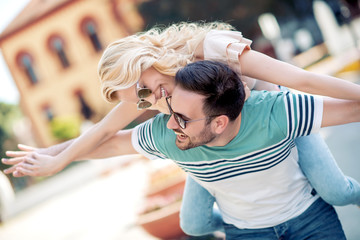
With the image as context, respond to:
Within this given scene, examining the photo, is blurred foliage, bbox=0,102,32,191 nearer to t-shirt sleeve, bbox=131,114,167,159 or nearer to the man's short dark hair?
t-shirt sleeve, bbox=131,114,167,159

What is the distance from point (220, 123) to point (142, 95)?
0.50 metres

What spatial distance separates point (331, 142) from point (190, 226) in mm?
3682

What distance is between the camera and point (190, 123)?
79.6 inches

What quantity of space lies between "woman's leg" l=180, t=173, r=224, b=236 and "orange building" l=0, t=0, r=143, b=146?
1962 cm

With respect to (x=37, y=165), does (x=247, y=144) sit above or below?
below

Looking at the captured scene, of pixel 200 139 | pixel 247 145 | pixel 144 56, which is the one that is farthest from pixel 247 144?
pixel 144 56

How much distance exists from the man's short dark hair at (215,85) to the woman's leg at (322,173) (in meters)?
0.56

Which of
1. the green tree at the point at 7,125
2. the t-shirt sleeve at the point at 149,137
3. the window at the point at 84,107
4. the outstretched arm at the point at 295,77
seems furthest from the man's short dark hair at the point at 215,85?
the window at the point at 84,107

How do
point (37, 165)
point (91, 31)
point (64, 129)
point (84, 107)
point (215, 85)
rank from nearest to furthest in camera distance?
1. point (215, 85)
2. point (37, 165)
3. point (64, 129)
4. point (91, 31)
5. point (84, 107)

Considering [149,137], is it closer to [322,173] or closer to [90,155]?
[90,155]

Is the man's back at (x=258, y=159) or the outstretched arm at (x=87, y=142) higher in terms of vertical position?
the outstretched arm at (x=87, y=142)

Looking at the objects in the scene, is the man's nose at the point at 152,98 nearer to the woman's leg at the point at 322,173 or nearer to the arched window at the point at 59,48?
the woman's leg at the point at 322,173

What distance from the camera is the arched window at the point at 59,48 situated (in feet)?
74.7

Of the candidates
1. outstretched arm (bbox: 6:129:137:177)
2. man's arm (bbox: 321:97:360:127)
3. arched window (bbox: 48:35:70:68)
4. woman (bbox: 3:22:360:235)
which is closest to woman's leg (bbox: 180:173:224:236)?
woman (bbox: 3:22:360:235)
